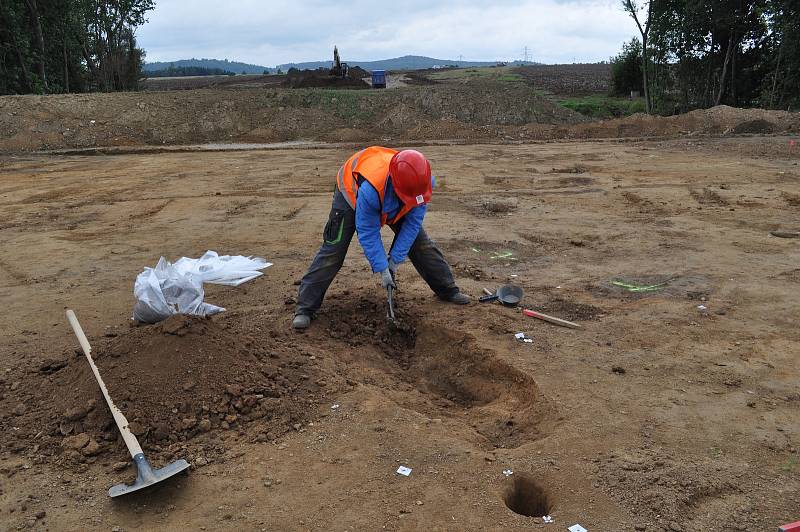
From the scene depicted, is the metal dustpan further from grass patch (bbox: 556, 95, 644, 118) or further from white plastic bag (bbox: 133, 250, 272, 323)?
grass patch (bbox: 556, 95, 644, 118)

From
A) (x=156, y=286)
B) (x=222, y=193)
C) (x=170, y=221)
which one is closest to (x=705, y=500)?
(x=156, y=286)

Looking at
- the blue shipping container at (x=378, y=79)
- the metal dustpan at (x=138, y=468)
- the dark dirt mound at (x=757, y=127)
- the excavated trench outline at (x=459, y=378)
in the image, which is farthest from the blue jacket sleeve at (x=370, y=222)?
the blue shipping container at (x=378, y=79)

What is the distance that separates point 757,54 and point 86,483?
24.0m

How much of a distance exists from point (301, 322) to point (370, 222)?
1.07 metres

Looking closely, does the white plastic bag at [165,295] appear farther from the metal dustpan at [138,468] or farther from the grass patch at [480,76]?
the grass patch at [480,76]

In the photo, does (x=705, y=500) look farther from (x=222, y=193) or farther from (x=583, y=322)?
(x=222, y=193)

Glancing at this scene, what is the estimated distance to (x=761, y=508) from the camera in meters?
2.86

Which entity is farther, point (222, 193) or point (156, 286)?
point (222, 193)

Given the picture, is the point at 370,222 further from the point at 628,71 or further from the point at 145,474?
the point at 628,71

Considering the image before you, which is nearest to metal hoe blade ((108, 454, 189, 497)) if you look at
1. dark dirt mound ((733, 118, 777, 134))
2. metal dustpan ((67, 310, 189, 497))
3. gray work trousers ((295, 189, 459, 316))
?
metal dustpan ((67, 310, 189, 497))

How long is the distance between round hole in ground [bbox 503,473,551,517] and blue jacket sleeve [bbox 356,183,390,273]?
2030 millimetres

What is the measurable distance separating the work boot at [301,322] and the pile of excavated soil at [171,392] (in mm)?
669

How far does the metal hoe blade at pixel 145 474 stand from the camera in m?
2.99

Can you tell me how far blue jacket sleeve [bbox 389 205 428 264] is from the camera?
475cm
